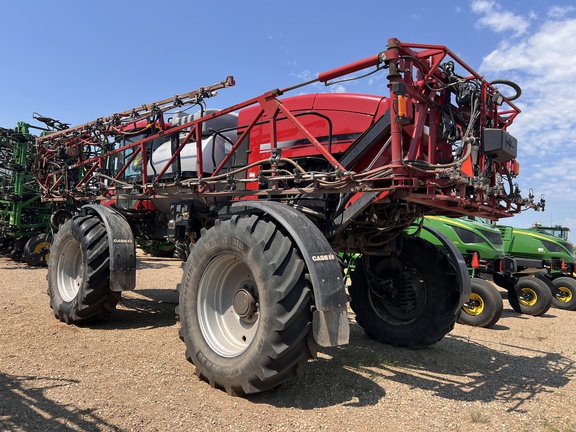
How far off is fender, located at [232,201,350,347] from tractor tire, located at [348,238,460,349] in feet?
6.70

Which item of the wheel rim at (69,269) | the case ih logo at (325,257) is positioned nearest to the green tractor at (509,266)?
the case ih logo at (325,257)

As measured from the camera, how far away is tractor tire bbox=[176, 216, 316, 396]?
3.28 m

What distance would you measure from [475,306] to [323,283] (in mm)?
5642

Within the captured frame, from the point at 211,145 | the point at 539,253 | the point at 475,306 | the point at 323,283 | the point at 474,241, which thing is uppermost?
the point at 211,145

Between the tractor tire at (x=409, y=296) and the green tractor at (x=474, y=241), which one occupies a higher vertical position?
the green tractor at (x=474, y=241)

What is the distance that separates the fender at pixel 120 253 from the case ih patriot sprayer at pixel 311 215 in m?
0.01

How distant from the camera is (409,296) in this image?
5.21m

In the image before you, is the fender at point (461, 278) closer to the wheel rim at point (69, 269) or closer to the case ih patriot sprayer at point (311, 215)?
the case ih patriot sprayer at point (311, 215)

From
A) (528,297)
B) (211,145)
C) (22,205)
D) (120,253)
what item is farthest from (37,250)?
(528,297)

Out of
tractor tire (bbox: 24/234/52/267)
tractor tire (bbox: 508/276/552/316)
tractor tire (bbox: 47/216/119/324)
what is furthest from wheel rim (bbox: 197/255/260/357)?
tractor tire (bbox: 24/234/52/267)

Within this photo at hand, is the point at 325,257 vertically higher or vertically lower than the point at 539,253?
lower

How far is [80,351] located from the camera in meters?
4.46

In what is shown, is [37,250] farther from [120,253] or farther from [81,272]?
[120,253]

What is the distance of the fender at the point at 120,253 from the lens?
207 inches
